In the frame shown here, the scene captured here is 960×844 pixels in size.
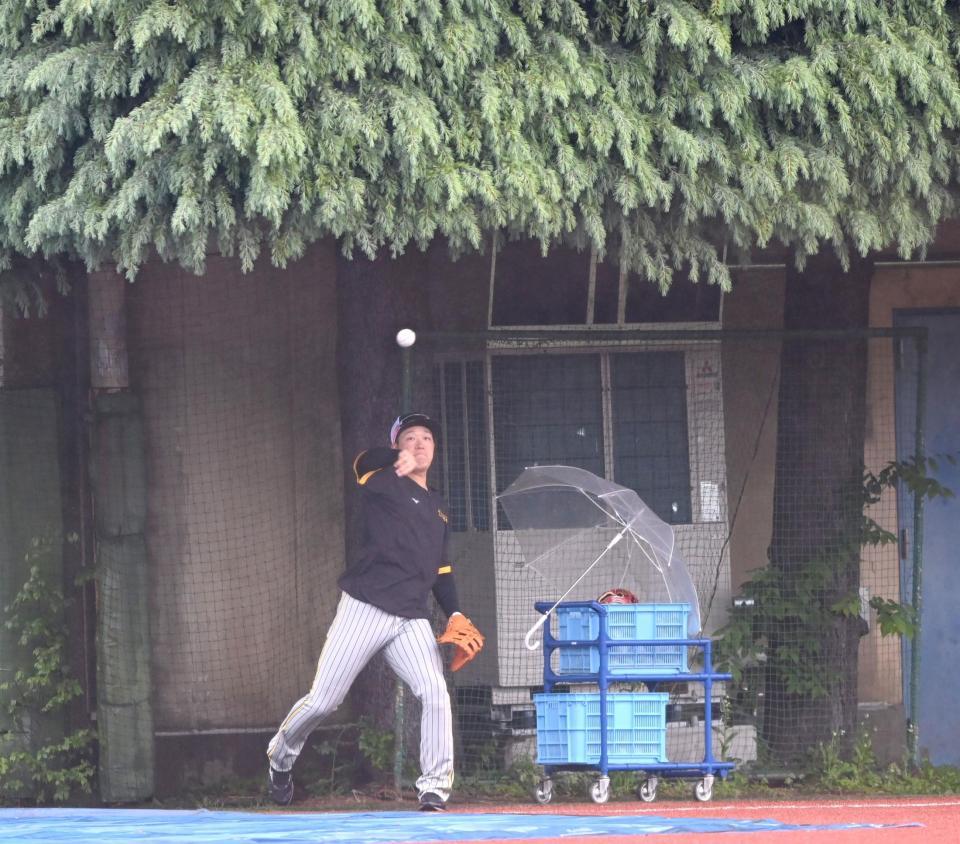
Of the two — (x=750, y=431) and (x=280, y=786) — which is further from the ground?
(x=750, y=431)

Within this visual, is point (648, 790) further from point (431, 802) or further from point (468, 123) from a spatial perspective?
point (468, 123)

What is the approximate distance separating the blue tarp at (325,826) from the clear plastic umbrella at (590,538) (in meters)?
1.71

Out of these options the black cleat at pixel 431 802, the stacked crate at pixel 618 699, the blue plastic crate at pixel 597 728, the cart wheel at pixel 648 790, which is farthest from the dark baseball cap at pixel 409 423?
the cart wheel at pixel 648 790

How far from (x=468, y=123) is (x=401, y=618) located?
2377mm

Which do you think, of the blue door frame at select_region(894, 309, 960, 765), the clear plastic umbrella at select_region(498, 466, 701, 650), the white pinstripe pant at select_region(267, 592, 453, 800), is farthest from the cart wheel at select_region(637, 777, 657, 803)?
the blue door frame at select_region(894, 309, 960, 765)

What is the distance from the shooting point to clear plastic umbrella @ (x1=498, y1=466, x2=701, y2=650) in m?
7.56

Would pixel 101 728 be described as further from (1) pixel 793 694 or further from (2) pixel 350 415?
(1) pixel 793 694

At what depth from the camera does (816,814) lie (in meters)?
7.24

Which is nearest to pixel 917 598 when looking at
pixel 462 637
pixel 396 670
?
Result: pixel 462 637

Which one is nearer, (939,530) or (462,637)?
(462,637)

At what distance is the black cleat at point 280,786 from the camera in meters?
7.20

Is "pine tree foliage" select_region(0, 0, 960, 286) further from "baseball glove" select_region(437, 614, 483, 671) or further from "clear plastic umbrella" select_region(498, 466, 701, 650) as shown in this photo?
Answer: "baseball glove" select_region(437, 614, 483, 671)

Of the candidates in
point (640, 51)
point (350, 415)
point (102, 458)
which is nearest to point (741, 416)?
point (350, 415)

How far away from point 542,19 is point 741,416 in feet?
11.0
